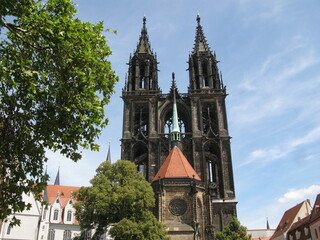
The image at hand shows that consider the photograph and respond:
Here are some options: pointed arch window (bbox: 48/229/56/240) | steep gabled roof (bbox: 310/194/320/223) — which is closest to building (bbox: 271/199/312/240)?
steep gabled roof (bbox: 310/194/320/223)

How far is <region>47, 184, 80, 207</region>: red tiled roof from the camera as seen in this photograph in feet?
164

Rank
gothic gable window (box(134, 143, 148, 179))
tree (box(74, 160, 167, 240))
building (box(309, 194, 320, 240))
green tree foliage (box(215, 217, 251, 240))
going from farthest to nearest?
1. gothic gable window (box(134, 143, 148, 179))
2. building (box(309, 194, 320, 240))
3. green tree foliage (box(215, 217, 251, 240))
4. tree (box(74, 160, 167, 240))

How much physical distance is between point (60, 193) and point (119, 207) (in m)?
29.7

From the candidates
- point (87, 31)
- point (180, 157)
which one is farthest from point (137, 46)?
point (87, 31)

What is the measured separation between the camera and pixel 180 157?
36.3 m

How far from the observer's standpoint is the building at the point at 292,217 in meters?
43.8

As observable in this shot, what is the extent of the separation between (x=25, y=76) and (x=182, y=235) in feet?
77.5

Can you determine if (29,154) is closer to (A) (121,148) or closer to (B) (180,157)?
(B) (180,157)

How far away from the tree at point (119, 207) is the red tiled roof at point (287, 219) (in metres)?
25.2

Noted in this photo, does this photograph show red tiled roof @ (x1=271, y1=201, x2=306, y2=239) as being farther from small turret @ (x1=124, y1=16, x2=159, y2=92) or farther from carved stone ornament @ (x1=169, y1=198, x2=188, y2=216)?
small turret @ (x1=124, y1=16, x2=159, y2=92)

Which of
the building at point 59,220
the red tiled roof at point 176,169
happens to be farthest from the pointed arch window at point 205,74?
the building at point 59,220

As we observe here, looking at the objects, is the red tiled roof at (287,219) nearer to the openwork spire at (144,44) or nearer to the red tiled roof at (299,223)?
the red tiled roof at (299,223)

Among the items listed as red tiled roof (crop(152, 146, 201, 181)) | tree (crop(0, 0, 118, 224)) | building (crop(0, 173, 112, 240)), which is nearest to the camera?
tree (crop(0, 0, 118, 224))

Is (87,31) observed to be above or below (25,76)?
above
